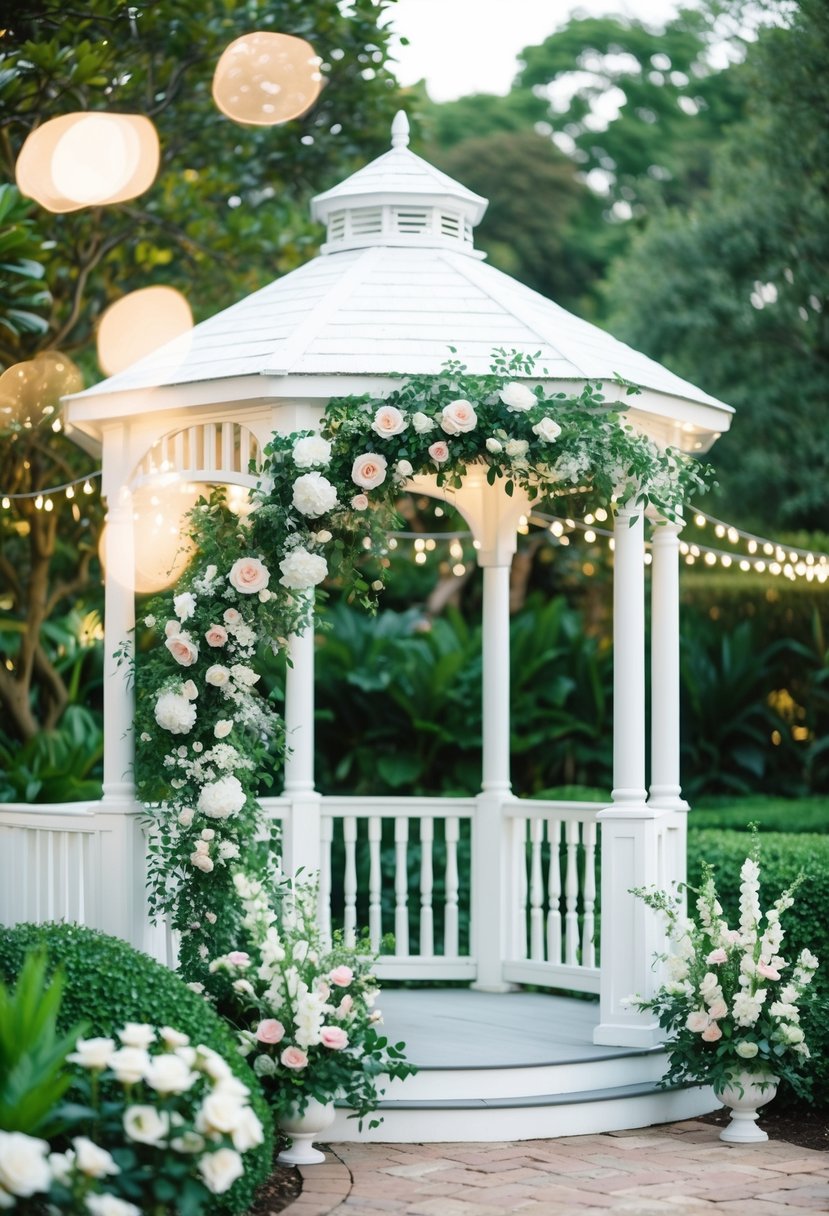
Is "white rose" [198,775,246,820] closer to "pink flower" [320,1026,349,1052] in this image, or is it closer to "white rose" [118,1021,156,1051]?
"pink flower" [320,1026,349,1052]

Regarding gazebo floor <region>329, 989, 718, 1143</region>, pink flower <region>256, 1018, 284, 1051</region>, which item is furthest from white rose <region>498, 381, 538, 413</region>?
gazebo floor <region>329, 989, 718, 1143</region>

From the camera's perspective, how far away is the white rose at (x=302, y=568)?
6.16 metres

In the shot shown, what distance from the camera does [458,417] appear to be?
6184 millimetres

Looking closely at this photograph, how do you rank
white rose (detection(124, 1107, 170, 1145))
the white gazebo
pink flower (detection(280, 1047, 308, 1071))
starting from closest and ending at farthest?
white rose (detection(124, 1107, 170, 1145))
pink flower (detection(280, 1047, 308, 1071))
the white gazebo

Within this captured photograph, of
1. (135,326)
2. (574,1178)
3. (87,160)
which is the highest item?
(87,160)

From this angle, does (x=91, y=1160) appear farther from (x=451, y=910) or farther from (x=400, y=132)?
(x=400, y=132)

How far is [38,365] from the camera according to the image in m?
10.9

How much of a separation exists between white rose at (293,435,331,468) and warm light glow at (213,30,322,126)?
19.5 feet

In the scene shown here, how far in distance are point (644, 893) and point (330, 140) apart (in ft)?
25.4

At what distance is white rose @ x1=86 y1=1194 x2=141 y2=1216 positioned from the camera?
13.1ft

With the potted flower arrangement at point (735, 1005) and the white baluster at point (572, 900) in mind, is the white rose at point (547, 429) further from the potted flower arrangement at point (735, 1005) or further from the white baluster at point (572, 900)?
the white baluster at point (572, 900)

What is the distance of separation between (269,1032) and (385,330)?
304 centimetres

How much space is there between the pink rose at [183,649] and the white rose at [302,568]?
1.54 feet

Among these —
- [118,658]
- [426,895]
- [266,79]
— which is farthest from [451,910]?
[266,79]
